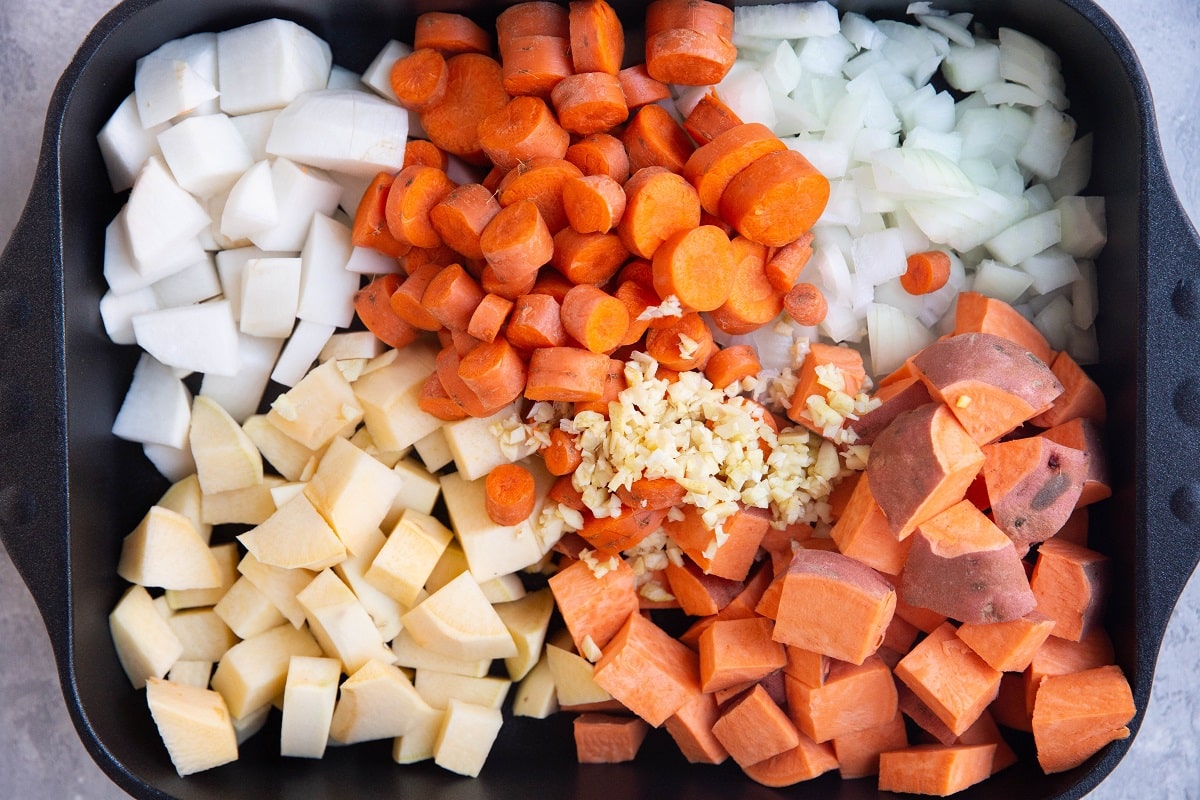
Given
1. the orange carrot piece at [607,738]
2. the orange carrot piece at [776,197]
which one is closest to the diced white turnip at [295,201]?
the orange carrot piece at [776,197]

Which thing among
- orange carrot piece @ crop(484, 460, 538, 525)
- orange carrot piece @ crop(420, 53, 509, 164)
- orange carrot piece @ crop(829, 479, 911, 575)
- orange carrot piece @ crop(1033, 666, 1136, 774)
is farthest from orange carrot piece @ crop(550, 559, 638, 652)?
orange carrot piece @ crop(420, 53, 509, 164)

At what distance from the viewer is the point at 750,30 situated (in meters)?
1.65

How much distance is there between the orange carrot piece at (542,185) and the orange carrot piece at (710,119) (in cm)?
25

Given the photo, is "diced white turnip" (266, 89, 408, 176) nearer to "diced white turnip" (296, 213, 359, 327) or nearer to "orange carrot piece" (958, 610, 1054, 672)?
"diced white turnip" (296, 213, 359, 327)

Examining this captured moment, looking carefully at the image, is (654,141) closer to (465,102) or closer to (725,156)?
(725,156)

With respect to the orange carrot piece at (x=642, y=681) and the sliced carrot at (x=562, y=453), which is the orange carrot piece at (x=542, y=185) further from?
the orange carrot piece at (x=642, y=681)

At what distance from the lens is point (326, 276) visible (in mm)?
1688

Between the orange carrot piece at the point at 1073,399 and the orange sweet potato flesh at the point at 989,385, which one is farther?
the orange carrot piece at the point at 1073,399

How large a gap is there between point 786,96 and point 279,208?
102cm

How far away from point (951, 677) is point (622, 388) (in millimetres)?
799

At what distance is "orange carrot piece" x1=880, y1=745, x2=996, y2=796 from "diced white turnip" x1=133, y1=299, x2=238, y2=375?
151cm

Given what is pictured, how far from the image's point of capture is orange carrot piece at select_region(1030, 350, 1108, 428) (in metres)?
1.58

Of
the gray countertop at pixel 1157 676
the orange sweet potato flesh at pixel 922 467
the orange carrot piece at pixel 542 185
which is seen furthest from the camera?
the gray countertop at pixel 1157 676

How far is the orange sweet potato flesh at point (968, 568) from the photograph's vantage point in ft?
4.77
